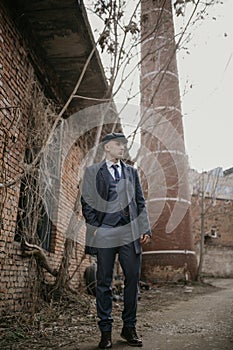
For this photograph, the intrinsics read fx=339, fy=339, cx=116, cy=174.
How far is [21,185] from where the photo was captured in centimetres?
475

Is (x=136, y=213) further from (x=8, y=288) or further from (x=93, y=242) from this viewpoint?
(x=8, y=288)

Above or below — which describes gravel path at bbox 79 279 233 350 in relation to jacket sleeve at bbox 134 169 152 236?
below

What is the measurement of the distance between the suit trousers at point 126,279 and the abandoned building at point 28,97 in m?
1.27

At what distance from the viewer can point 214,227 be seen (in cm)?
2127

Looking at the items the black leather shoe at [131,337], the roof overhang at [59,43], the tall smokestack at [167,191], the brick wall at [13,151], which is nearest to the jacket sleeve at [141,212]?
the black leather shoe at [131,337]

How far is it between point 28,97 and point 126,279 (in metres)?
3.17

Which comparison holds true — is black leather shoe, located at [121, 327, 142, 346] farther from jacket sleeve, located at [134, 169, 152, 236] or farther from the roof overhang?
the roof overhang

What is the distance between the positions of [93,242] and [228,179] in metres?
25.3

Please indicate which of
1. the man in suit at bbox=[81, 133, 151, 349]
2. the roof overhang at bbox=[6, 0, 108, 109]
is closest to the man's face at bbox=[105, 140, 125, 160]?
the man in suit at bbox=[81, 133, 151, 349]

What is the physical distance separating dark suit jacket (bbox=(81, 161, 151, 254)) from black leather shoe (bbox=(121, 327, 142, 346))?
63 cm

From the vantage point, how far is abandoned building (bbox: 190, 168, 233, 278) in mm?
17828

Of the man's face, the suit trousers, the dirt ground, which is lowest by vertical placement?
the dirt ground

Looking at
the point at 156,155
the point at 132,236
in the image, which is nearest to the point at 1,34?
the point at 132,236

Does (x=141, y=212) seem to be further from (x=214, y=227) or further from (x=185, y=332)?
(x=214, y=227)
